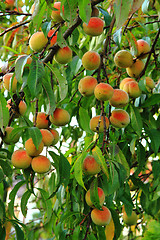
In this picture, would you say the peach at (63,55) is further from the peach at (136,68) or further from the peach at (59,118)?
the peach at (136,68)

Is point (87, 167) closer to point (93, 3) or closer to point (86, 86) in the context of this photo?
point (86, 86)

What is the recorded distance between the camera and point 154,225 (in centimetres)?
154

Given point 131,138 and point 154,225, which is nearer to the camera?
point 131,138

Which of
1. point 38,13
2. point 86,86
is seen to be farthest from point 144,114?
point 38,13

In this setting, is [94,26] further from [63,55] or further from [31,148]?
[31,148]

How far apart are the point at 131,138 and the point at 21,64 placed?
682 mm

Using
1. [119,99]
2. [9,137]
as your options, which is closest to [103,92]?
[119,99]

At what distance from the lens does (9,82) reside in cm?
101

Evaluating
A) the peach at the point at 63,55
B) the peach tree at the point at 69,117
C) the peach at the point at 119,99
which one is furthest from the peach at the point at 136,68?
the peach at the point at 63,55

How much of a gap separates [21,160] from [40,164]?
0.21 ft

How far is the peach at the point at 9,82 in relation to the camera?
3.11 feet

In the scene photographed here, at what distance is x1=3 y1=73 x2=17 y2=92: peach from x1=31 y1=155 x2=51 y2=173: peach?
22cm

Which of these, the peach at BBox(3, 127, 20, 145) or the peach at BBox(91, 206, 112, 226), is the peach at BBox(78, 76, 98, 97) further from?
the peach at BBox(91, 206, 112, 226)

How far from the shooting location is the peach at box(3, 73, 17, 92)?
95 cm
